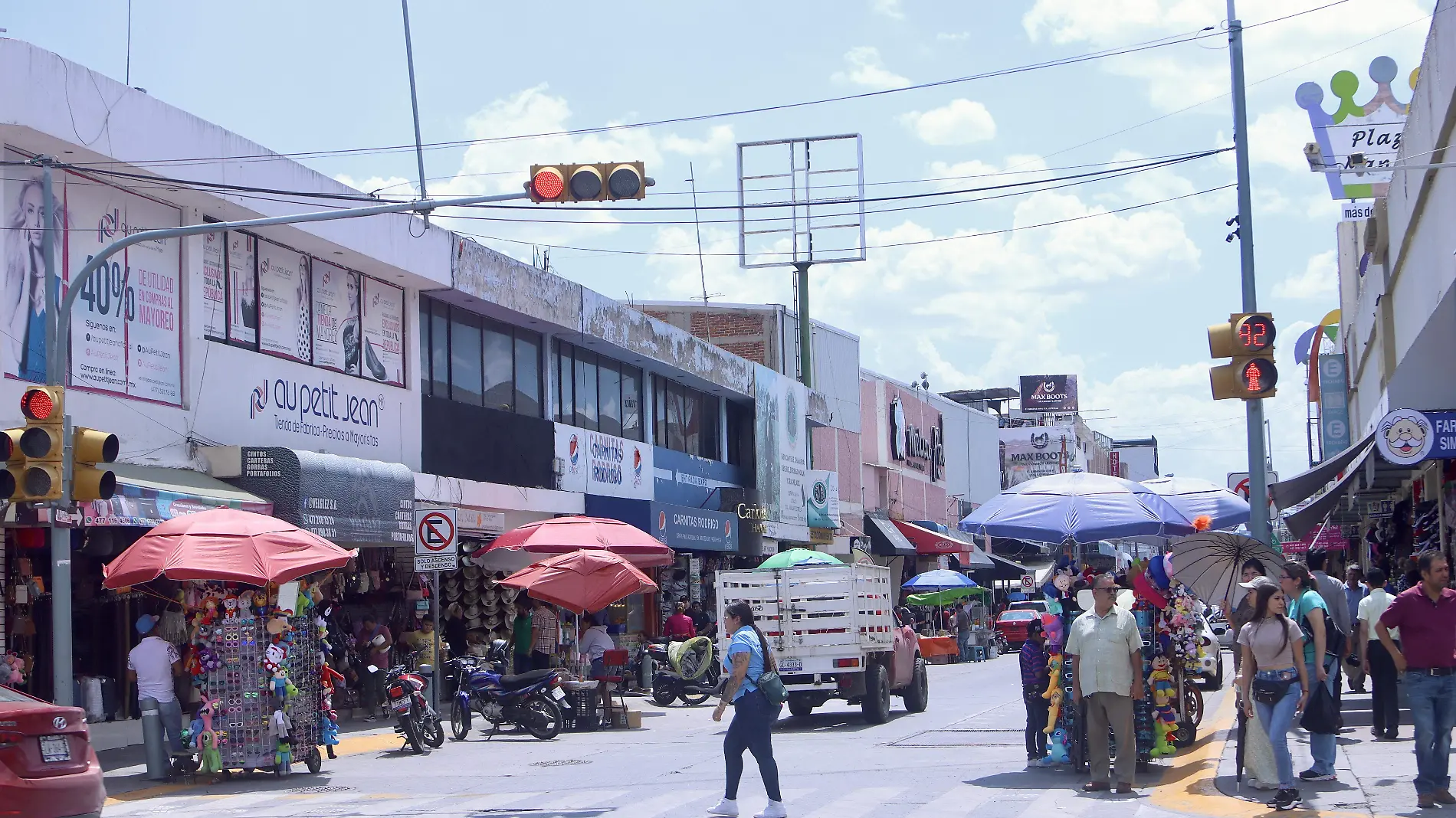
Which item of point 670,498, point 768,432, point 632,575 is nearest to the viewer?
point 632,575

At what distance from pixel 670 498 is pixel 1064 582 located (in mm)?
22973

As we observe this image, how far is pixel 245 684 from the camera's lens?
16375mm

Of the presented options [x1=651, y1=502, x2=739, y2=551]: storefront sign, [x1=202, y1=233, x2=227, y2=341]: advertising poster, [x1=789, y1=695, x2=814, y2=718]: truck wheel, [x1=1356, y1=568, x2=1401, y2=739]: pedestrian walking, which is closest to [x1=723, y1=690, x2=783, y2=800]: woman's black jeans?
[x1=1356, y1=568, x2=1401, y2=739]: pedestrian walking

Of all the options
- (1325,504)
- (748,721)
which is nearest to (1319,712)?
(748,721)

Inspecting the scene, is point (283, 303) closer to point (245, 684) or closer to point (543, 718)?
point (543, 718)

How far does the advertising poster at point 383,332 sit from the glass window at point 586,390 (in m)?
7.22

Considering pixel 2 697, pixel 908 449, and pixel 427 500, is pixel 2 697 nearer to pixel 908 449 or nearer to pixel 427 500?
pixel 427 500

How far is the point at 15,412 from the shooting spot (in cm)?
1770

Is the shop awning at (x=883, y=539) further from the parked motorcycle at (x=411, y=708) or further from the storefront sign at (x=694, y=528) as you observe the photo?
the parked motorcycle at (x=411, y=708)

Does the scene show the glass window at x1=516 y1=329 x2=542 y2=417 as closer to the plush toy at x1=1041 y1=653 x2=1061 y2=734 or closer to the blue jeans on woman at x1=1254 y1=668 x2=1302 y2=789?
the plush toy at x1=1041 y1=653 x2=1061 y2=734

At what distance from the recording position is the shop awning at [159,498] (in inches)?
683

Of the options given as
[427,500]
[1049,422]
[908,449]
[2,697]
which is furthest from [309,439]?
[1049,422]

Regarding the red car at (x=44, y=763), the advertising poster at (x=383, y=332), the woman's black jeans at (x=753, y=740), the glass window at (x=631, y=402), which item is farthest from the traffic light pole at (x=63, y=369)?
the glass window at (x=631, y=402)

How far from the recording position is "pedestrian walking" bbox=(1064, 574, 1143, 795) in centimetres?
1301
